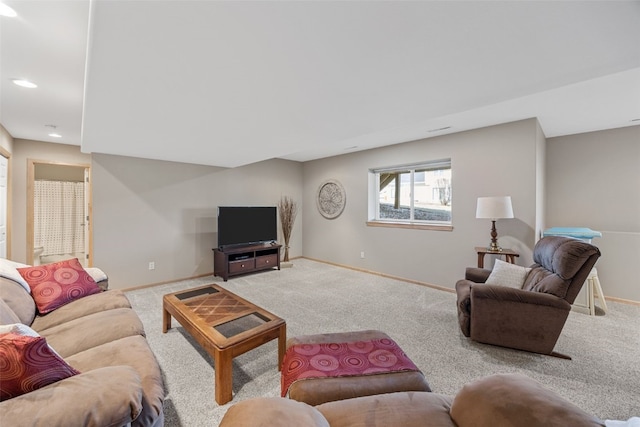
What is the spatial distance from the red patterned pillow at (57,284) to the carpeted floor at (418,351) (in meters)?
0.73

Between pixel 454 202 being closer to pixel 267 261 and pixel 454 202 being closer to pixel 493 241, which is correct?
pixel 493 241

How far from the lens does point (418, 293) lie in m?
3.66

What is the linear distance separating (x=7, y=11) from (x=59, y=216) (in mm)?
6037

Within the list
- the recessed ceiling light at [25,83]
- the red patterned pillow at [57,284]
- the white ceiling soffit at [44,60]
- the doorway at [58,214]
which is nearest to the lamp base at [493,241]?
the white ceiling soffit at [44,60]

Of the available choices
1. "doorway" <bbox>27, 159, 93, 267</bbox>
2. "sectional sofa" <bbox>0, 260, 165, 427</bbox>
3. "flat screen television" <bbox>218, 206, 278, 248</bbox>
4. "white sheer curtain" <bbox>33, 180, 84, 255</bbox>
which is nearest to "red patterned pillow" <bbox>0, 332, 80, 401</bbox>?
"sectional sofa" <bbox>0, 260, 165, 427</bbox>

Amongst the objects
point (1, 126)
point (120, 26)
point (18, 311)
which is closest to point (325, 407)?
point (120, 26)

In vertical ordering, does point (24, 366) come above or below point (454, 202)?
below

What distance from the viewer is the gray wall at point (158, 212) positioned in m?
3.71

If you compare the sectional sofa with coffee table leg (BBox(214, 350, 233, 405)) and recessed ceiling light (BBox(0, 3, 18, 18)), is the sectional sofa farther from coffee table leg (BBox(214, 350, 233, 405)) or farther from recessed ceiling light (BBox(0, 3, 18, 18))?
recessed ceiling light (BBox(0, 3, 18, 18))

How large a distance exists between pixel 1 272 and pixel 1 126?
9.27ft

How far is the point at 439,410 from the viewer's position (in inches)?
38.0

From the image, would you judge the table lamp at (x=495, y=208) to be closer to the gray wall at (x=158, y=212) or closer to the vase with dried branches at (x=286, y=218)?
the vase with dried branches at (x=286, y=218)

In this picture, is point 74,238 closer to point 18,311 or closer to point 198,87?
point 18,311

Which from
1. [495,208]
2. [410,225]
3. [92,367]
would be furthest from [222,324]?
[410,225]
